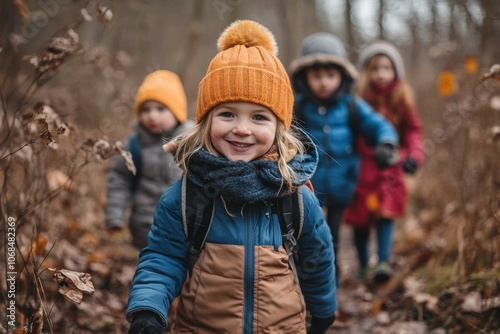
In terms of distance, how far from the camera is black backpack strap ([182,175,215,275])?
2070mm

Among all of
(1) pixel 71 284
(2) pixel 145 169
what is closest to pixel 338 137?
(2) pixel 145 169

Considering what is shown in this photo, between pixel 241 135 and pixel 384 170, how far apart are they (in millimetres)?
2851

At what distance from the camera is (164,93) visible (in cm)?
399

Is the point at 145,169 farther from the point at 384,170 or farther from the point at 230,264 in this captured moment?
the point at 384,170

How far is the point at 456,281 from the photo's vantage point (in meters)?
3.50

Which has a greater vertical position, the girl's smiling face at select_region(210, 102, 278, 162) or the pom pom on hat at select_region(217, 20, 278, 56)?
the pom pom on hat at select_region(217, 20, 278, 56)

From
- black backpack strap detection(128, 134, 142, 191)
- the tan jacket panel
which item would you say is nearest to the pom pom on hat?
the tan jacket panel

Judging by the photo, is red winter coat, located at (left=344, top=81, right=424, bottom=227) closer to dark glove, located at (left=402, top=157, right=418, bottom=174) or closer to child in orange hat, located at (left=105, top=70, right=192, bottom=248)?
dark glove, located at (left=402, top=157, right=418, bottom=174)

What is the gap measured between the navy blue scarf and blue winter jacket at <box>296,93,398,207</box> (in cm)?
194

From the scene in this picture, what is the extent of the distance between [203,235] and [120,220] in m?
1.88

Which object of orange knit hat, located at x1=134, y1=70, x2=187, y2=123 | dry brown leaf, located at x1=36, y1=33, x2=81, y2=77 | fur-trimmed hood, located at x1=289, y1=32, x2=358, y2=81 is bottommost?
dry brown leaf, located at x1=36, y1=33, x2=81, y2=77

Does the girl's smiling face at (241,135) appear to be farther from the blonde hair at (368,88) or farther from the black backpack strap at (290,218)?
the blonde hair at (368,88)

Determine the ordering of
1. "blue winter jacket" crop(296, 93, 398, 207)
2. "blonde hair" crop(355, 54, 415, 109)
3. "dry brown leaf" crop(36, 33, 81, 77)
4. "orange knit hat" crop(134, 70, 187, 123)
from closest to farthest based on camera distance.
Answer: "dry brown leaf" crop(36, 33, 81, 77)
"orange knit hat" crop(134, 70, 187, 123)
"blue winter jacket" crop(296, 93, 398, 207)
"blonde hair" crop(355, 54, 415, 109)

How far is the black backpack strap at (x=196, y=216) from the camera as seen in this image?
Result: 2070mm
